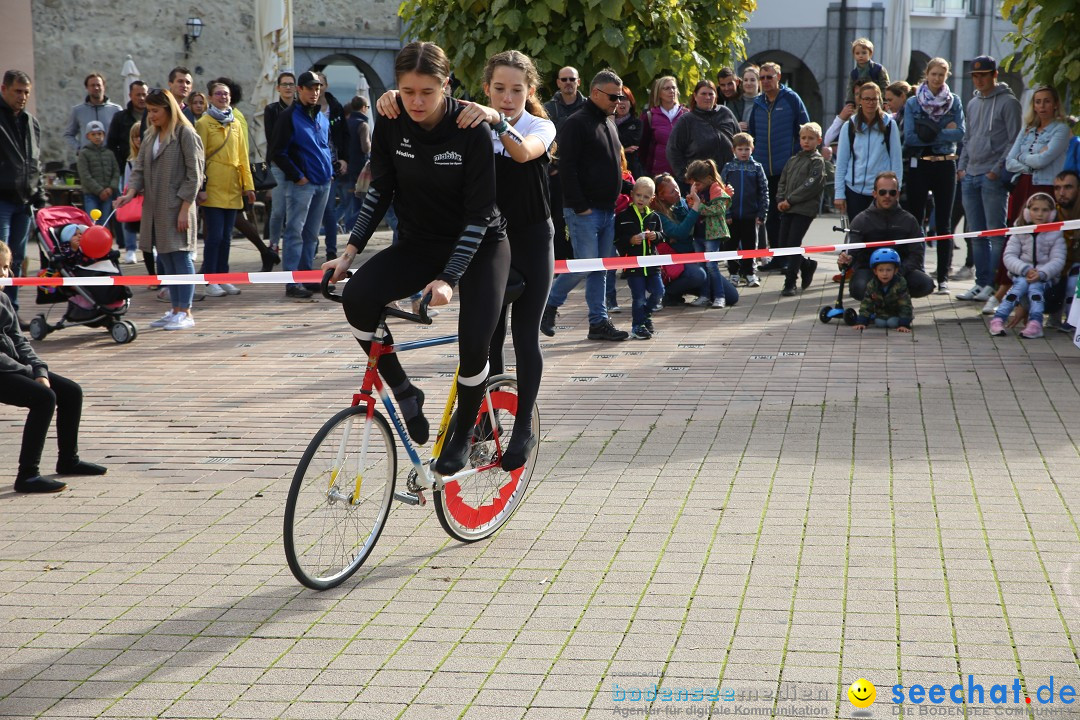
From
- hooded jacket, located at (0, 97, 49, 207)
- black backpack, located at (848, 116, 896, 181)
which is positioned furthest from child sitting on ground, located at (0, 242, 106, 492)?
black backpack, located at (848, 116, 896, 181)

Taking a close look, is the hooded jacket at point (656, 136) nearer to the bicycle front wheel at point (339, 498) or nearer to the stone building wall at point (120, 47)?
the bicycle front wheel at point (339, 498)

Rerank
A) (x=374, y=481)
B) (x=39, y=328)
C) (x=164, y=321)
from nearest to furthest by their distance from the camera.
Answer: (x=374, y=481) < (x=39, y=328) < (x=164, y=321)

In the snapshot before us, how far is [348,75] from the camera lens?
35531mm

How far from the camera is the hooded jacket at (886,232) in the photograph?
1144cm

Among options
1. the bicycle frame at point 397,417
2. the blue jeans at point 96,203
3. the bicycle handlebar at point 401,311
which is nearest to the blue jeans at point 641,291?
the bicycle frame at point 397,417

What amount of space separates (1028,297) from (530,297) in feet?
21.7

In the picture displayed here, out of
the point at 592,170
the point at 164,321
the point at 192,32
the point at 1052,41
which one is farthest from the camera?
the point at 192,32

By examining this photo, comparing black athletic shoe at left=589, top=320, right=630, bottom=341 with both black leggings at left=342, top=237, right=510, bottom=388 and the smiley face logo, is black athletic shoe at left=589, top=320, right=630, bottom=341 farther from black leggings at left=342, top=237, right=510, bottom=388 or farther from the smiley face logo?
the smiley face logo

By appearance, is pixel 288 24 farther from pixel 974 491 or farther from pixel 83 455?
pixel 974 491

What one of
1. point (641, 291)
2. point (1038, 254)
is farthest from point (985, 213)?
point (641, 291)

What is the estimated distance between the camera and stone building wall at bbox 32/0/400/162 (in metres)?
26.6

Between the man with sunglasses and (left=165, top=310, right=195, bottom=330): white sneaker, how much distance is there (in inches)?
234

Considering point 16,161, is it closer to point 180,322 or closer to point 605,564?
point 180,322

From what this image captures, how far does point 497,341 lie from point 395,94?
5.58ft
